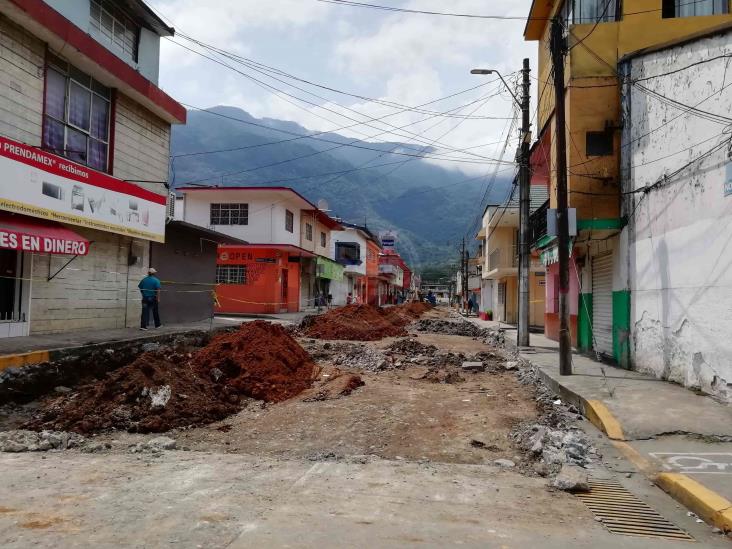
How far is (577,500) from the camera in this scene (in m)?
4.45

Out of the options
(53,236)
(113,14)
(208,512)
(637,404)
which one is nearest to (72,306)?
(53,236)

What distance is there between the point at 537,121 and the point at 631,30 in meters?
5.08

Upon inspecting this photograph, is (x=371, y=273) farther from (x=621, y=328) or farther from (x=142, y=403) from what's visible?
(x=142, y=403)

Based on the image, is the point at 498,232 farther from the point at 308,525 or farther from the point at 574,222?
the point at 308,525

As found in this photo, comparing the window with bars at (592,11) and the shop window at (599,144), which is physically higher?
the window with bars at (592,11)

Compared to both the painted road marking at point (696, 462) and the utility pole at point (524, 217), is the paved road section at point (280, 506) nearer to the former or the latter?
the painted road marking at point (696, 462)

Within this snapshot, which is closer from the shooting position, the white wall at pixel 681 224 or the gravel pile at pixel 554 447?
the gravel pile at pixel 554 447

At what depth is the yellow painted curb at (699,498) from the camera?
13.0ft

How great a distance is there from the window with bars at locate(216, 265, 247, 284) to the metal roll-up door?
20045mm

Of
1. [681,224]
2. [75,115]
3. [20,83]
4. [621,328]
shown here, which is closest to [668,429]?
[681,224]

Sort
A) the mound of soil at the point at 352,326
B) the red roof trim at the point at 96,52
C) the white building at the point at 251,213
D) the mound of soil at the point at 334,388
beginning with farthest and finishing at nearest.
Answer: the white building at the point at 251,213
the mound of soil at the point at 352,326
the red roof trim at the point at 96,52
the mound of soil at the point at 334,388

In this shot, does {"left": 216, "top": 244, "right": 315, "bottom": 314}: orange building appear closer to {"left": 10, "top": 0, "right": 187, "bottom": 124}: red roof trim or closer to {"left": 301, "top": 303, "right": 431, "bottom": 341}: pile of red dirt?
{"left": 301, "top": 303, "right": 431, "bottom": 341}: pile of red dirt

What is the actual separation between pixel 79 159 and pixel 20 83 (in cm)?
236

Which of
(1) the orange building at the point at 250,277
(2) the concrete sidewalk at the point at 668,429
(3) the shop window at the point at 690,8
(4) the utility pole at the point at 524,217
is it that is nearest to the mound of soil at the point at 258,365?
(2) the concrete sidewalk at the point at 668,429
